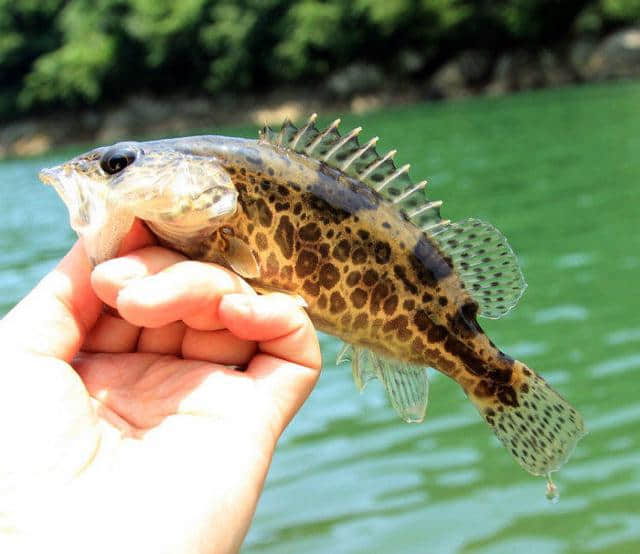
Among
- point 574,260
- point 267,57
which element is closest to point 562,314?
point 574,260

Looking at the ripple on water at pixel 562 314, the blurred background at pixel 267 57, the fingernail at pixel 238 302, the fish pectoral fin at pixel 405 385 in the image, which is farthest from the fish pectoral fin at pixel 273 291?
the blurred background at pixel 267 57

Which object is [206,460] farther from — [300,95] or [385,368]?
[300,95]

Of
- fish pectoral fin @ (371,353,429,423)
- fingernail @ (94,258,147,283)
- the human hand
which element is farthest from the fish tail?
fingernail @ (94,258,147,283)

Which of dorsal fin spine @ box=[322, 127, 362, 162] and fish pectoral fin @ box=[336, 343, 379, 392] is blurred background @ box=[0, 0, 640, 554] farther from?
fish pectoral fin @ box=[336, 343, 379, 392]

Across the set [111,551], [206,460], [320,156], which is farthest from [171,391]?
[320,156]

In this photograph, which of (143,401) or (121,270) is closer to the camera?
(121,270)

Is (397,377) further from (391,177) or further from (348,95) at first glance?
(348,95)
